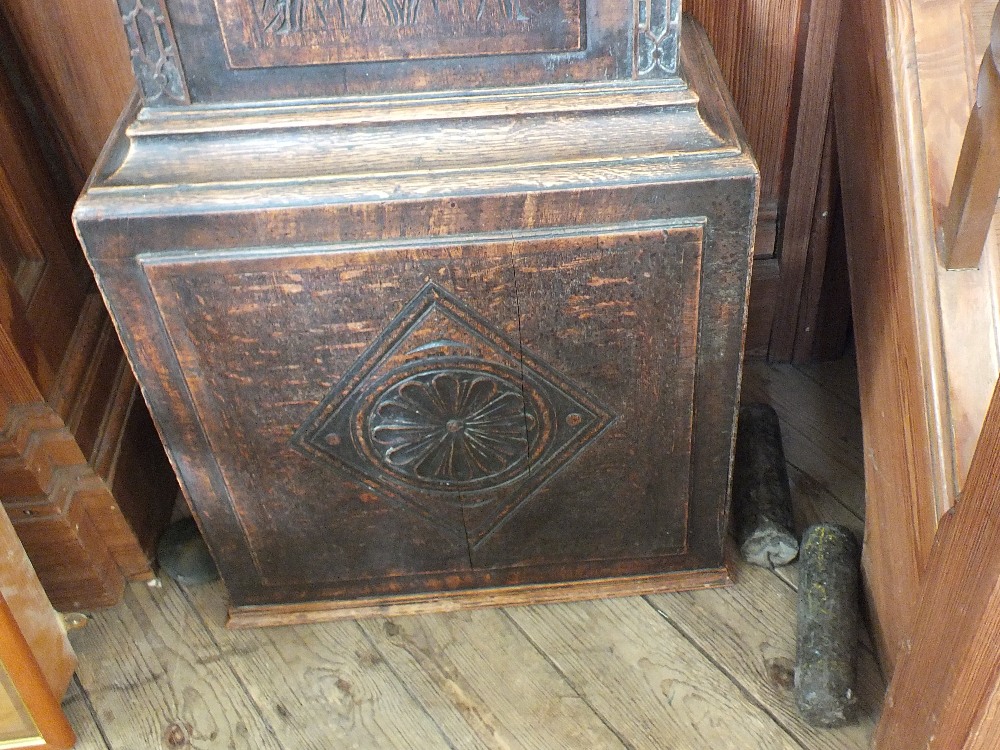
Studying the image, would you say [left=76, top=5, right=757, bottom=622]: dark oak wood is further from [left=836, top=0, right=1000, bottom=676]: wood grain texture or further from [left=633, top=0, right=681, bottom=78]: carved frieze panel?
[left=836, top=0, right=1000, bottom=676]: wood grain texture

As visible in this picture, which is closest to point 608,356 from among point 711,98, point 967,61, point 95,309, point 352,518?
point 711,98

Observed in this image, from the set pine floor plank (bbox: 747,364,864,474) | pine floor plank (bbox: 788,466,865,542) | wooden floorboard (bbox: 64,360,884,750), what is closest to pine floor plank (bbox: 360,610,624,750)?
wooden floorboard (bbox: 64,360,884,750)

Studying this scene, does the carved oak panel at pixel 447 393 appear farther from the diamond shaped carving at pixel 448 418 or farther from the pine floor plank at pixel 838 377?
the pine floor plank at pixel 838 377

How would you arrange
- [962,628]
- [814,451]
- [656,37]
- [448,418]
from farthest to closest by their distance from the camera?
1. [814,451]
2. [448,418]
3. [656,37]
4. [962,628]

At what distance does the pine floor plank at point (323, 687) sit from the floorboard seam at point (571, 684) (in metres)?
0.20

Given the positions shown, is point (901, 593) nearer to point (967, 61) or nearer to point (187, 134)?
point (967, 61)

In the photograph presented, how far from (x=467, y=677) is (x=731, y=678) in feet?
1.31

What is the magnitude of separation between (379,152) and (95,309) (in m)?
0.78

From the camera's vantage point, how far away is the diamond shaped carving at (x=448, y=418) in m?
1.27

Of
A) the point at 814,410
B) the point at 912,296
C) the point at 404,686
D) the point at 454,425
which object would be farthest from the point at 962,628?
the point at 814,410

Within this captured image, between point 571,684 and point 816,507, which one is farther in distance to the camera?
point 816,507

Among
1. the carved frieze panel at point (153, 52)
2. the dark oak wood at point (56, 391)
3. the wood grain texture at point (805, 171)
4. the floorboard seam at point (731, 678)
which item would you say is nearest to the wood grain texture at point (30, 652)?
the dark oak wood at point (56, 391)

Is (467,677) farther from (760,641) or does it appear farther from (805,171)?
(805,171)

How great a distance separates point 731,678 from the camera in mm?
1489
